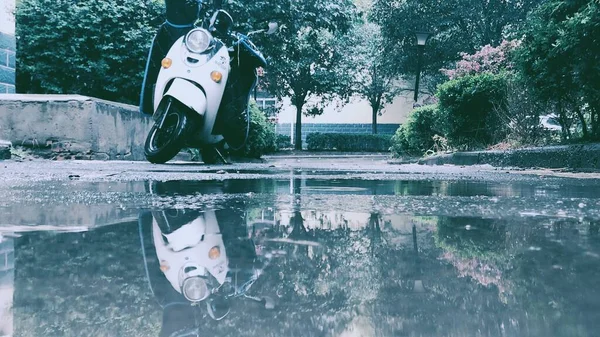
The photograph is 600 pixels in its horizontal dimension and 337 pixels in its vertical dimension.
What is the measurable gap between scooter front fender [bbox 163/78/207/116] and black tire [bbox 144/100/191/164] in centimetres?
17

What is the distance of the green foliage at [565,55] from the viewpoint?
6.07m

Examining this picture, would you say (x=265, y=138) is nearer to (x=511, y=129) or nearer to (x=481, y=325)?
(x=511, y=129)

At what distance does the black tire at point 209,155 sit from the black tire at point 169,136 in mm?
1392

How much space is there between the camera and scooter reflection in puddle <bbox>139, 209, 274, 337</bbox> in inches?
35.4

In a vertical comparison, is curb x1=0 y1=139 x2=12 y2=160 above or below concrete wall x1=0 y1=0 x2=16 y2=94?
below

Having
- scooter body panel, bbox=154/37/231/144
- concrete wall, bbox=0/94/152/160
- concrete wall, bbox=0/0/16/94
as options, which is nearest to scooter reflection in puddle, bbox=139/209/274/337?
scooter body panel, bbox=154/37/231/144

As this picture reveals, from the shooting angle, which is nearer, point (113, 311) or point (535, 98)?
point (113, 311)

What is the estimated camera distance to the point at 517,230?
182cm

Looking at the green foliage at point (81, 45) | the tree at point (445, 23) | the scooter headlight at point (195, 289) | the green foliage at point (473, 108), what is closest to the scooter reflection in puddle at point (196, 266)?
the scooter headlight at point (195, 289)

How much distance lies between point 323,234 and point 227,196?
55.6 inches

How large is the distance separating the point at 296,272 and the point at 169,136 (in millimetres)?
6235

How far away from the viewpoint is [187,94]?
6977 mm

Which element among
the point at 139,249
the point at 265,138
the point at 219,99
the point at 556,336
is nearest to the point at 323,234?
the point at 139,249

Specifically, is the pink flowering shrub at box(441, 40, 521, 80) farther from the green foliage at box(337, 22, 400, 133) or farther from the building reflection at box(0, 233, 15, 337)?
the green foliage at box(337, 22, 400, 133)
